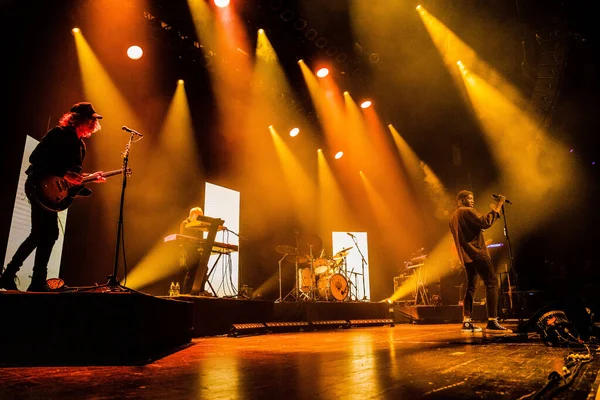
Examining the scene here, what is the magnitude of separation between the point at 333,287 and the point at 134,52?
625 centimetres

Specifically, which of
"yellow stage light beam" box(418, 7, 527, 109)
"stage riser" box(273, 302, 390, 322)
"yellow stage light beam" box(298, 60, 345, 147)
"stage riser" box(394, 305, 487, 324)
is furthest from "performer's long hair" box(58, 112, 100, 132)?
"stage riser" box(394, 305, 487, 324)

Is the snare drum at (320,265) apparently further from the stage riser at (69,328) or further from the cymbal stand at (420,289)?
the stage riser at (69,328)

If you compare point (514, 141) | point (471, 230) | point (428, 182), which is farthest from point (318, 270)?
point (514, 141)

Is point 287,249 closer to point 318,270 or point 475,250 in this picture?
point 318,270

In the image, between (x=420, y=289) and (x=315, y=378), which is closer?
(x=315, y=378)

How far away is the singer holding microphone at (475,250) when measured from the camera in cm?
405

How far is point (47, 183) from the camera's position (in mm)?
3047

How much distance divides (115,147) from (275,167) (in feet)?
14.3

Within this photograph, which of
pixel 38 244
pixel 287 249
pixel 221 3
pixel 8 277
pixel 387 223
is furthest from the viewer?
pixel 387 223

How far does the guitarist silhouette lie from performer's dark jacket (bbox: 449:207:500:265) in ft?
13.1

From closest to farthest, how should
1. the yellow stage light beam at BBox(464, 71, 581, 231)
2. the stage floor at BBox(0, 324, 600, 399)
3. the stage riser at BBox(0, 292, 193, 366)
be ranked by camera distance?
the stage floor at BBox(0, 324, 600, 399)
the stage riser at BBox(0, 292, 193, 366)
the yellow stage light beam at BBox(464, 71, 581, 231)

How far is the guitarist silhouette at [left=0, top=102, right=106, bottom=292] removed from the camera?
294 cm

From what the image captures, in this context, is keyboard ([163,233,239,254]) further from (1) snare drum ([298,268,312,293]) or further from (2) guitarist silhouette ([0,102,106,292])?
(1) snare drum ([298,268,312,293])

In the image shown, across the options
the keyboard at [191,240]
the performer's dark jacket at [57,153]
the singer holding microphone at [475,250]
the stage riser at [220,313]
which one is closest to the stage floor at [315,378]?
the performer's dark jacket at [57,153]
